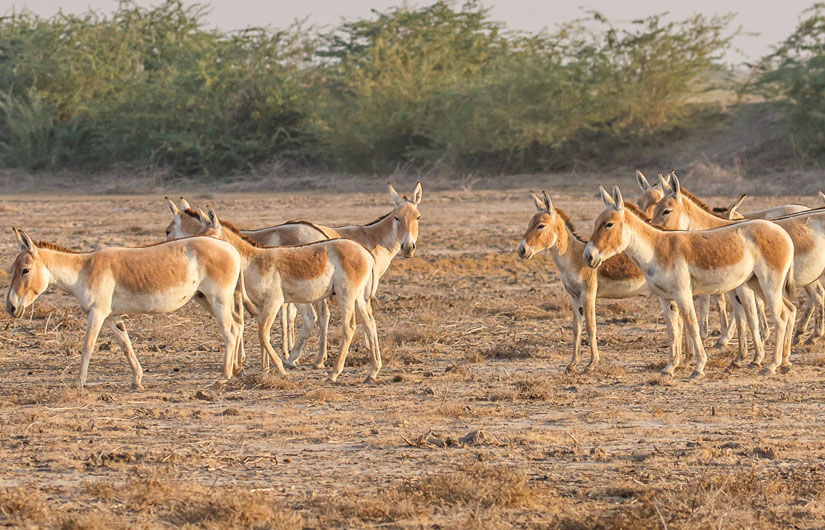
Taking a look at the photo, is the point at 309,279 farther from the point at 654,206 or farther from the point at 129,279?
the point at 654,206

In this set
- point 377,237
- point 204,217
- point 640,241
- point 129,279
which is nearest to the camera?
point 129,279

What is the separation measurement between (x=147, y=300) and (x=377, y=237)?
2.99m

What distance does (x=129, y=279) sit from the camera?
9.99 meters

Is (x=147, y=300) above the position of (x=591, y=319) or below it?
above

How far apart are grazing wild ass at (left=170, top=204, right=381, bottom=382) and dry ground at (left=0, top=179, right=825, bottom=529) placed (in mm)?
456

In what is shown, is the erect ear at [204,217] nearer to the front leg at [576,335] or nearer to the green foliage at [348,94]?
the front leg at [576,335]

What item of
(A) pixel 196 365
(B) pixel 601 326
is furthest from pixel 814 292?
(A) pixel 196 365

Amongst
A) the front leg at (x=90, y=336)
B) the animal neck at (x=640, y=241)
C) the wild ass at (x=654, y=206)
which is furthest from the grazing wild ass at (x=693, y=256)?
the front leg at (x=90, y=336)

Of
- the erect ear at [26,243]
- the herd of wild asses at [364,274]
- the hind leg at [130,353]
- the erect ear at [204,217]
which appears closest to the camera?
the erect ear at [26,243]

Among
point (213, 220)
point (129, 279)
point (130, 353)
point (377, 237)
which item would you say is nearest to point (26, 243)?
point (129, 279)

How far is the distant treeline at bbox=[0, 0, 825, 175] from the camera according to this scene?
36344 mm

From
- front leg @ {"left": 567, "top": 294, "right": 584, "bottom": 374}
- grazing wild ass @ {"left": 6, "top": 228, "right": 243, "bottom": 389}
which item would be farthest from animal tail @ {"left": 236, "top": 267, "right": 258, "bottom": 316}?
front leg @ {"left": 567, "top": 294, "right": 584, "bottom": 374}

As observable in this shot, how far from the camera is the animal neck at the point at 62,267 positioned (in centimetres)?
992

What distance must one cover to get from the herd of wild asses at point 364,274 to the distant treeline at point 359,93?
23.5 m
